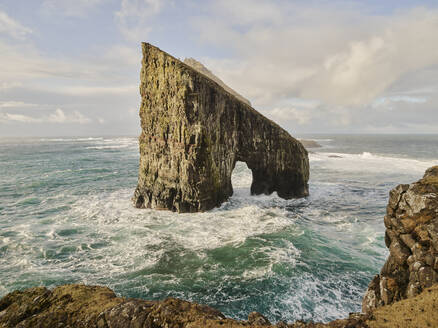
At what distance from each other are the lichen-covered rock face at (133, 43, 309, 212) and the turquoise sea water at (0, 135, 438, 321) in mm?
2514

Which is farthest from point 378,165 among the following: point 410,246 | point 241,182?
point 410,246

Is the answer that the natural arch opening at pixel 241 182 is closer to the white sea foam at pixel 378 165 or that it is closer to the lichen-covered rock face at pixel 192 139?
the lichen-covered rock face at pixel 192 139

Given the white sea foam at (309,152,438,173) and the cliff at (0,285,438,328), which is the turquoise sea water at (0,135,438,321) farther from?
the white sea foam at (309,152,438,173)

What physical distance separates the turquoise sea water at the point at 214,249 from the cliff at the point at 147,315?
5.36m

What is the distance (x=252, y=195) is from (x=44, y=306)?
26503mm

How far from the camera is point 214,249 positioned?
17375 millimetres

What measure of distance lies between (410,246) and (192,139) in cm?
1958

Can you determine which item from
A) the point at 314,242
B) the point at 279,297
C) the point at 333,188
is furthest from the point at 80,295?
the point at 333,188

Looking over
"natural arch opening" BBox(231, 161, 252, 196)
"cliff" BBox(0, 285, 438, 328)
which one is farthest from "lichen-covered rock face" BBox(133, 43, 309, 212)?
"cliff" BBox(0, 285, 438, 328)

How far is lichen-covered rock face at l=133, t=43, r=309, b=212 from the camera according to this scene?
24.6 m

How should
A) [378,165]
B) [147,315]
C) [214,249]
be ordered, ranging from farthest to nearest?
1. [378,165]
2. [214,249]
3. [147,315]

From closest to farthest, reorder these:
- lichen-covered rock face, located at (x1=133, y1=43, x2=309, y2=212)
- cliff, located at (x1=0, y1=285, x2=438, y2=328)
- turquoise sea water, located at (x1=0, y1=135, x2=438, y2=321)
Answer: cliff, located at (x1=0, y1=285, x2=438, y2=328) < turquoise sea water, located at (x1=0, y1=135, x2=438, y2=321) < lichen-covered rock face, located at (x1=133, y1=43, x2=309, y2=212)

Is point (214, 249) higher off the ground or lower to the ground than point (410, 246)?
lower

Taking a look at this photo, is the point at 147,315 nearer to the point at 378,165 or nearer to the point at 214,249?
the point at 214,249
